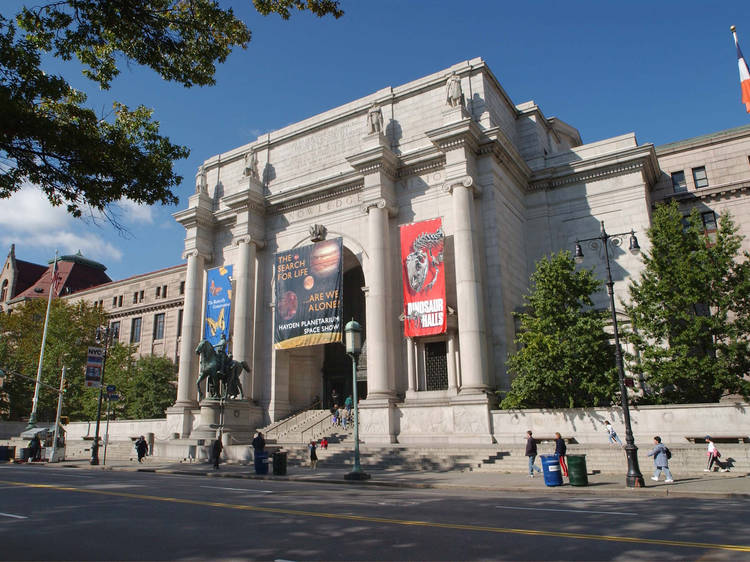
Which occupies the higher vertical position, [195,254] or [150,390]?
[195,254]

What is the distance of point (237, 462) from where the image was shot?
28.8 m

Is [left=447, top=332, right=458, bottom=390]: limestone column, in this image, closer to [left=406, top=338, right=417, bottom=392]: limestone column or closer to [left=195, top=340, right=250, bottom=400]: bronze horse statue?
[left=406, top=338, right=417, bottom=392]: limestone column

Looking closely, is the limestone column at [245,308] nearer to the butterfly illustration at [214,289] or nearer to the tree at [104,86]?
the butterfly illustration at [214,289]

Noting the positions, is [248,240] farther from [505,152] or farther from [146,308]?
[146,308]

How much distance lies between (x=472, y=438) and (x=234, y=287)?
67.3 ft

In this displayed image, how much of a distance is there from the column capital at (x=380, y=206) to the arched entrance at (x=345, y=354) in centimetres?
553

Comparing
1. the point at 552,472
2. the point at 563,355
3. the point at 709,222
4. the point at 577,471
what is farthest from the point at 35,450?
the point at 709,222

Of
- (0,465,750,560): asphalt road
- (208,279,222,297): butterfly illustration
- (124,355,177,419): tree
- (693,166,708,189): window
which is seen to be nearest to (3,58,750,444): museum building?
(693,166,708,189): window

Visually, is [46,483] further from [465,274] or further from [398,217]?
[398,217]

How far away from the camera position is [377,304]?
3155 cm

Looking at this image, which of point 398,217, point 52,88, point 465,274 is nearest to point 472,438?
point 465,274

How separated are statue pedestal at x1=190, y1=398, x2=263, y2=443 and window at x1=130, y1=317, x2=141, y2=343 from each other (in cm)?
3433

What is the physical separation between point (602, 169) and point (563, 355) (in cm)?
1455

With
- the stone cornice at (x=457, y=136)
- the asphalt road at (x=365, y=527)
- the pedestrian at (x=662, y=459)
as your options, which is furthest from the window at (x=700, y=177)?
the asphalt road at (x=365, y=527)
